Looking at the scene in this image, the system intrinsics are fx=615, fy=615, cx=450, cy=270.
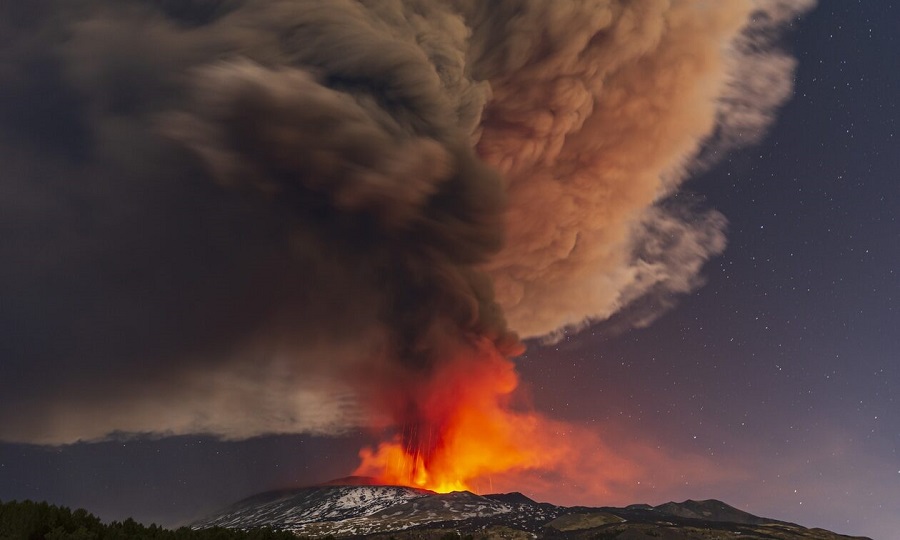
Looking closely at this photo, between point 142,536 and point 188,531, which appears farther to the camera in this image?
point 188,531

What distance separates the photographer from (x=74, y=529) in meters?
64.5

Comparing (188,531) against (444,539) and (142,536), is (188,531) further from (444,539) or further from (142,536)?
(444,539)

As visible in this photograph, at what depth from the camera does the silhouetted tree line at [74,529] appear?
59.9m

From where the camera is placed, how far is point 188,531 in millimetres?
70000

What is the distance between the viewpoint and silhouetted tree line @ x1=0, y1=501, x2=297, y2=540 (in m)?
59.9

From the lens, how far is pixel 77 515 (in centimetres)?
6838

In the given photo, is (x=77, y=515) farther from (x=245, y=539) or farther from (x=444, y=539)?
(x=444, y=539)

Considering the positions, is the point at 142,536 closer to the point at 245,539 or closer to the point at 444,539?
the point at 245,539

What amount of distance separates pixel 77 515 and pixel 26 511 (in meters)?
5.52

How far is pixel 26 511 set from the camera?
210 ft

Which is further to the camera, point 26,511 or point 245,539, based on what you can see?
point 245,539

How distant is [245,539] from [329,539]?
9.24 m

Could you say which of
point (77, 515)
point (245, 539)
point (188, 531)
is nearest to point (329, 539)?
point (245, 539)

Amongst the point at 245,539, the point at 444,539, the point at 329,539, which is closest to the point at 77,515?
the point at 245,539
